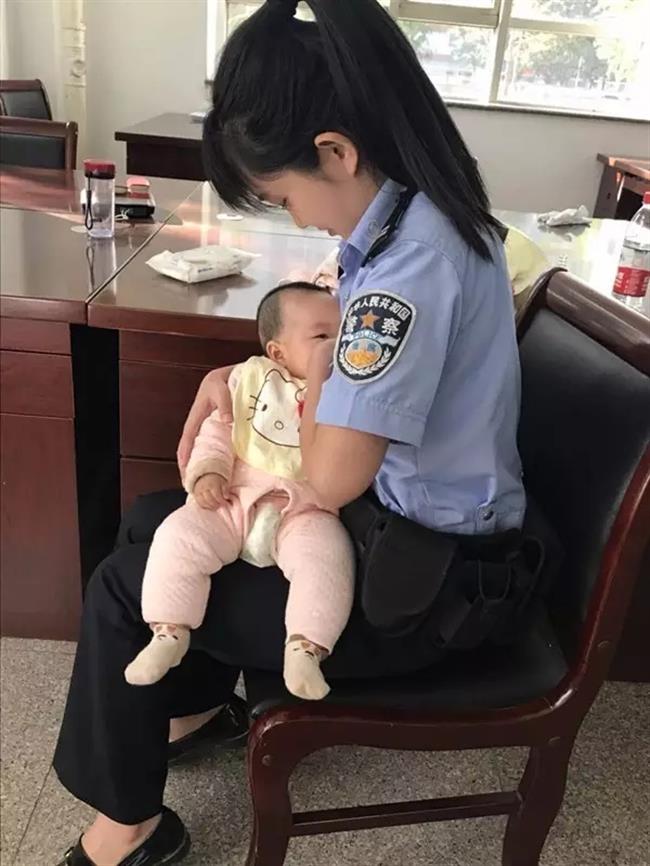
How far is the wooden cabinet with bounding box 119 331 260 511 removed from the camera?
139 cm

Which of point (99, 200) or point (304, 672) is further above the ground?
point (99, 200)

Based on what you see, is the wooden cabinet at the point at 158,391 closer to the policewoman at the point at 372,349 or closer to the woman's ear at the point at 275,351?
the woman's ear at the point at 275,351

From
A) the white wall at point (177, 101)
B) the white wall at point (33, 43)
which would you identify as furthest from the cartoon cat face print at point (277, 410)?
the white wall at point (33, 43)

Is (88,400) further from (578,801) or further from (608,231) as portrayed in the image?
(608,231)

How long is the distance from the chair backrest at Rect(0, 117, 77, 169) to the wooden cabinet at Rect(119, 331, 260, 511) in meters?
1.70

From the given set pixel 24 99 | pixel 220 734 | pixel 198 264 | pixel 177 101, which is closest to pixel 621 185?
pixel 177 101

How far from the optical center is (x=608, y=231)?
2604mm

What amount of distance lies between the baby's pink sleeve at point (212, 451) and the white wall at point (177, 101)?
3.93 meters

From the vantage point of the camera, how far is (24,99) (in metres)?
4.35

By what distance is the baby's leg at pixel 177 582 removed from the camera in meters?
0.95

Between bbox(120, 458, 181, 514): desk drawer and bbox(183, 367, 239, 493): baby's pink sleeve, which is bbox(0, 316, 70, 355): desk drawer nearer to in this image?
bbox(120, 458, 181, 514): desk drawer

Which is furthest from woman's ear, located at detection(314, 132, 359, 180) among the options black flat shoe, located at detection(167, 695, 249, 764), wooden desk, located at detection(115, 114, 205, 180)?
wooden desk, located at detection(115, 114, 205, 180)

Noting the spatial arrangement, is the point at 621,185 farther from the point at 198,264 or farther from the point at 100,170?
the point at 198,264

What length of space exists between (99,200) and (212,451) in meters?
0.91
